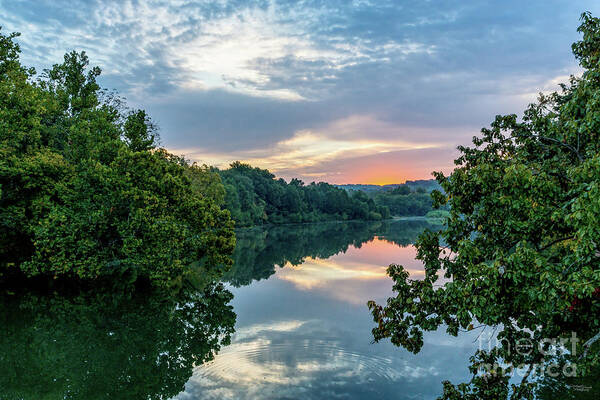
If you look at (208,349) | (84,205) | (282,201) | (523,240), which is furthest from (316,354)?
(282,201)

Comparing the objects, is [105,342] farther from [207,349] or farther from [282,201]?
[282,201]

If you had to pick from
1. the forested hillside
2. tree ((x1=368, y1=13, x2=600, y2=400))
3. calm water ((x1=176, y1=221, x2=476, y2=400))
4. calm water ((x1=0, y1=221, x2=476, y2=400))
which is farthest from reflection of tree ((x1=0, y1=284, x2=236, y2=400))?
the forested hillside

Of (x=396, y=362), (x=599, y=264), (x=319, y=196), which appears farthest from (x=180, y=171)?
(x=319, y=196)

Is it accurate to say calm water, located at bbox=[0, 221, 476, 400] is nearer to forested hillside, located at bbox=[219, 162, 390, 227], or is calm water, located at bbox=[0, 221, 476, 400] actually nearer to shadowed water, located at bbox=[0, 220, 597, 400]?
shadowed water, located at bbox=[0, 220, 597, 400]

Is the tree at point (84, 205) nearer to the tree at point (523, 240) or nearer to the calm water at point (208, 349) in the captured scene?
the calm water at point (208, 349)

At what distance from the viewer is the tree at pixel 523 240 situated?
22.2ft

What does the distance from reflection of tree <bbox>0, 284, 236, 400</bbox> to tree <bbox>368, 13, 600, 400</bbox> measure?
6.65m

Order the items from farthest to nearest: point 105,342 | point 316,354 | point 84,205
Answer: point 84,205
point 105,342
point 316,354

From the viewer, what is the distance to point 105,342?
44.4 ft

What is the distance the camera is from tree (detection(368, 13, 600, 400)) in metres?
6.76

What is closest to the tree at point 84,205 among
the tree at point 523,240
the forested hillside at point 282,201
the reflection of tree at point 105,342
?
the reflection of tree at point 105,342

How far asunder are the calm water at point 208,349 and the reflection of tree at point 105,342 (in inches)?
1.3

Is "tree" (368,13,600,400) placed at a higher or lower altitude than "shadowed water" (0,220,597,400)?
higher

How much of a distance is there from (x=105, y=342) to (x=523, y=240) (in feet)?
42.9
